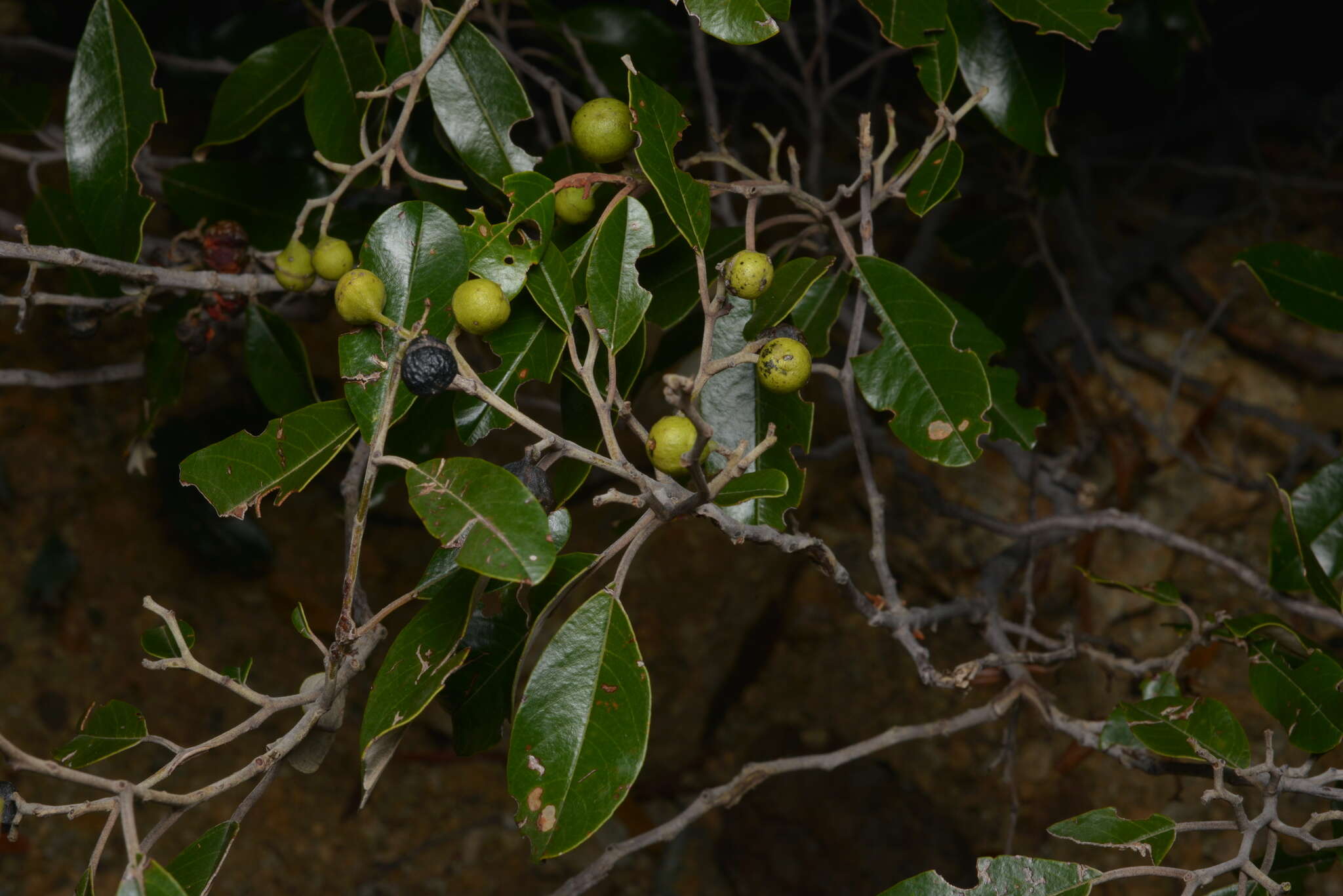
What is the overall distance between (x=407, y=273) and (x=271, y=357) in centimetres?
47

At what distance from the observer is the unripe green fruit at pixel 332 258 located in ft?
3.37

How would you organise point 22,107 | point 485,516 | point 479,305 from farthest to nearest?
point 22,107 < point 479,305 < point 485,516

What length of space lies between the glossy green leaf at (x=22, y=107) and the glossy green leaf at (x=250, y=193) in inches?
11.2

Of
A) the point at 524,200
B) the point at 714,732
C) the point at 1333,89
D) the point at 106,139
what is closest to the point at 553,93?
the point at 524,200

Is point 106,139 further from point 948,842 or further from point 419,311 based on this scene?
point 948,842

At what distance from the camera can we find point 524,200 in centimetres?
85

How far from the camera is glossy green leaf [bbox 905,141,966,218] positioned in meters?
0.98

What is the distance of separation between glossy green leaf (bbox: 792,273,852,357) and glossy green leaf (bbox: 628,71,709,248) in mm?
230

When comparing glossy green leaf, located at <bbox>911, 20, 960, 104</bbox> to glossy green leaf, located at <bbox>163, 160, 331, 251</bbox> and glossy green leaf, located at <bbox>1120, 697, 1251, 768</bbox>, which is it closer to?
glossy green leaf, located at <bbox>1120, 697, 1251, 768</bbox>

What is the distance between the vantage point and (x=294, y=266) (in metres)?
1.07

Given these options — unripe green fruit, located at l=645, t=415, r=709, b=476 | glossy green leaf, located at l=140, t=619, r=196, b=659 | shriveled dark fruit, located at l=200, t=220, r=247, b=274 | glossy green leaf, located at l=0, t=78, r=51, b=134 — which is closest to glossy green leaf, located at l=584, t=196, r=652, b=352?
unripe green fruit, located at l=645, t=415, r=709, b=476

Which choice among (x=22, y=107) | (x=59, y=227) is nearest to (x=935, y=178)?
(x=59, y=227)

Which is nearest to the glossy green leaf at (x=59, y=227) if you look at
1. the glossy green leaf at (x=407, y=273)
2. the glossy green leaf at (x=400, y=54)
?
the glossy green leaf at (x=400, y=54)

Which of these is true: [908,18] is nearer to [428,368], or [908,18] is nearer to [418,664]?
[428,368]
